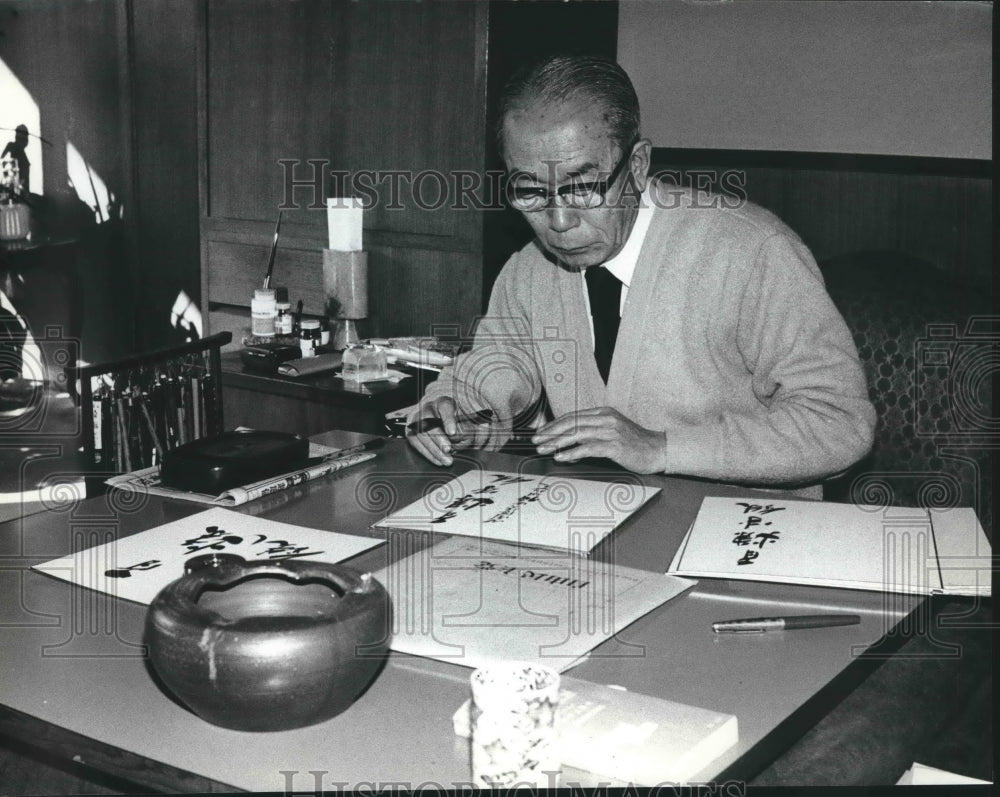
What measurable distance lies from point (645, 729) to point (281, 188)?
125 inches

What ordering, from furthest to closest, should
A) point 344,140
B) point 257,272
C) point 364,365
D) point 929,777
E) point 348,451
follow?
point 257,272 < point 344,140 < point 364,365 < point 348,451 < point 929,777

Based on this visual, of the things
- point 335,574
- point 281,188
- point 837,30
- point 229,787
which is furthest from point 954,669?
point 281,188

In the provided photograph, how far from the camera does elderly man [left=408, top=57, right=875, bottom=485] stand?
1.92 metres

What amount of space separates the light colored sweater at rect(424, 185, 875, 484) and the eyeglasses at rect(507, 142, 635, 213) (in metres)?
0.25

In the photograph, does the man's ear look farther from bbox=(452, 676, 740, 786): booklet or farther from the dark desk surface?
bbox=(452, 676, 740, 786): booklet

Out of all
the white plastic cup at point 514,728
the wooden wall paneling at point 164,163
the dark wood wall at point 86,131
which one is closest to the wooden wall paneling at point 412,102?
the wooden wall paneling at point 164,163

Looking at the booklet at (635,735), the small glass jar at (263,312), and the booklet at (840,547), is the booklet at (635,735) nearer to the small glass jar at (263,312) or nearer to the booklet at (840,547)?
the booklet at (840,547)

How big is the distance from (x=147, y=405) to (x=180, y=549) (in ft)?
2.66

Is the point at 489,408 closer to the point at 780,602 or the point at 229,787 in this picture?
the point at 780,602

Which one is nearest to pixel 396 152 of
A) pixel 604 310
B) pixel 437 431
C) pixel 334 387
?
pixel 334 387

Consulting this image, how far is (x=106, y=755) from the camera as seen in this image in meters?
0.98

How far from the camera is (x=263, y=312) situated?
3490 millimetres

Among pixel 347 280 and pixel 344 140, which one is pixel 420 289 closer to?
pixel 347 280

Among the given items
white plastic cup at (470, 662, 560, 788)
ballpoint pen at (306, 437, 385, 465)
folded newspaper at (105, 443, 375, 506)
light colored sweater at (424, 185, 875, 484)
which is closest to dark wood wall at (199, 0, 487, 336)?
light colored sweater at (424, 185, 875, 484)
